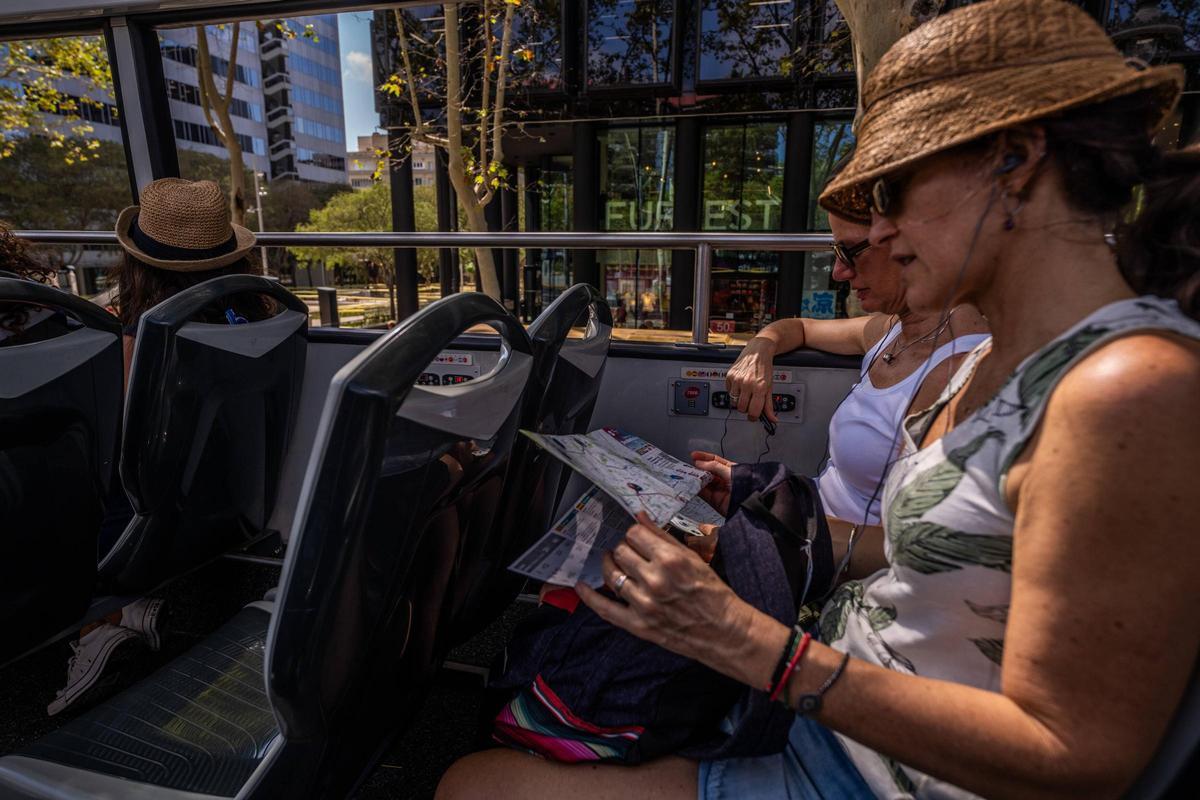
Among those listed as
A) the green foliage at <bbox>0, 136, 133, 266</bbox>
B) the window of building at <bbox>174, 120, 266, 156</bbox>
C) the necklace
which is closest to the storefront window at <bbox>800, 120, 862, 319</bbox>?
the necklace

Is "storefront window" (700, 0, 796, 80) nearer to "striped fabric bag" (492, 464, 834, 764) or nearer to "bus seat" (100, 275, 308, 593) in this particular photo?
"bus seat" (100, 275, 308, 593)

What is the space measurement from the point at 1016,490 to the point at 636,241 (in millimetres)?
1997

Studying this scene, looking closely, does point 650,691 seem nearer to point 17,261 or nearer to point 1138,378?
point 1138,378

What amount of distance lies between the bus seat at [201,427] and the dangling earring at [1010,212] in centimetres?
173

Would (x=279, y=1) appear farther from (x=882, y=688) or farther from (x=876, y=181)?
(x=882, y=688)

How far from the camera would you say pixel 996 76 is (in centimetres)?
86

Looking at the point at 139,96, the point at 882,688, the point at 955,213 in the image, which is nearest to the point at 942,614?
the point at 882,688

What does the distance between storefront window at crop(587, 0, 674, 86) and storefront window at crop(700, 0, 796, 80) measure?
2.19 feet

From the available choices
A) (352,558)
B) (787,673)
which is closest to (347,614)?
(352,558)

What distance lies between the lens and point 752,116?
11.6m

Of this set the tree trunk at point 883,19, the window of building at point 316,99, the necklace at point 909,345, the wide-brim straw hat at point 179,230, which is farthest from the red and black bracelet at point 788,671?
the window of building at point 316,99

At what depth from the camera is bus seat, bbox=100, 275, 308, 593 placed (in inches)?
63.0

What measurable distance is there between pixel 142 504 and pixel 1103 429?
6.94 feet

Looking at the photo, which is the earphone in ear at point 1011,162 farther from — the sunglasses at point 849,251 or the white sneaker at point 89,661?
the white sneaker at point 89,661
